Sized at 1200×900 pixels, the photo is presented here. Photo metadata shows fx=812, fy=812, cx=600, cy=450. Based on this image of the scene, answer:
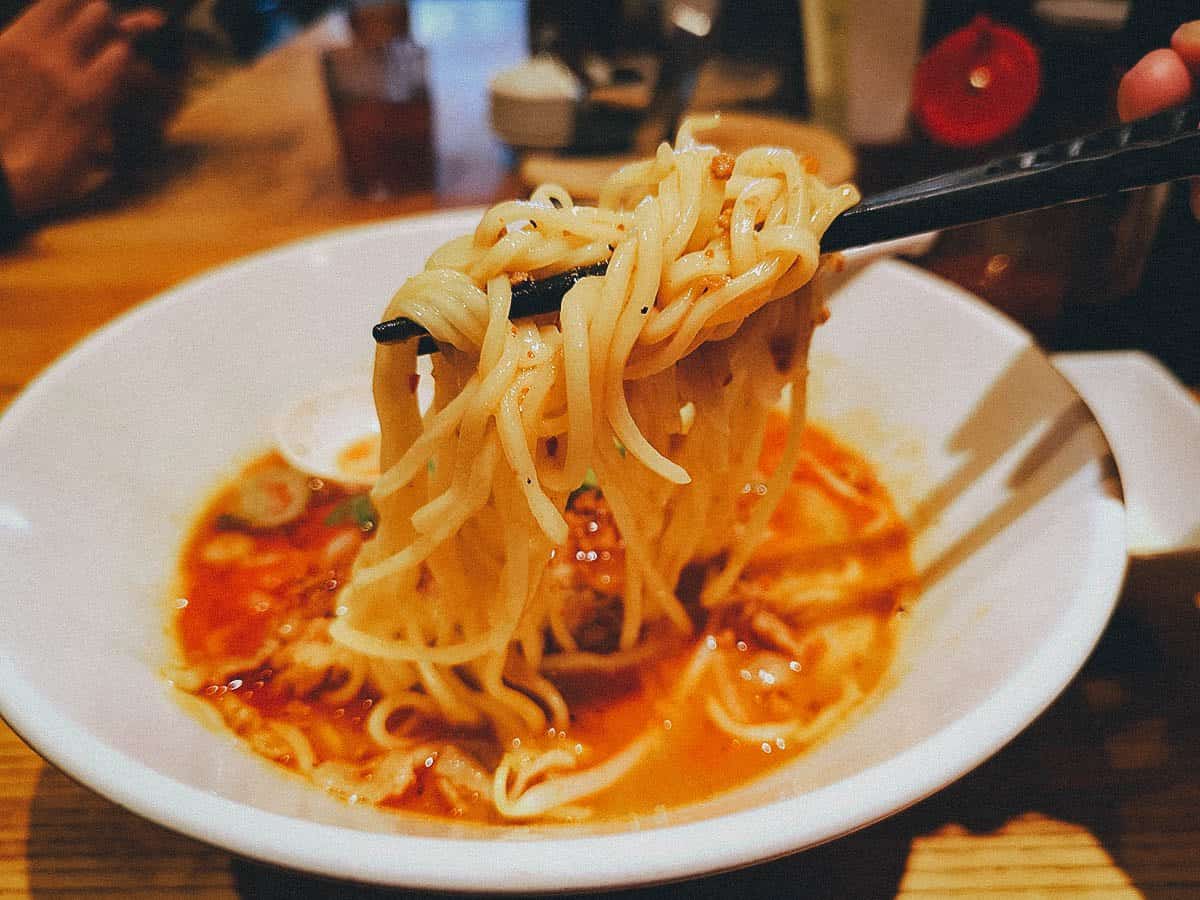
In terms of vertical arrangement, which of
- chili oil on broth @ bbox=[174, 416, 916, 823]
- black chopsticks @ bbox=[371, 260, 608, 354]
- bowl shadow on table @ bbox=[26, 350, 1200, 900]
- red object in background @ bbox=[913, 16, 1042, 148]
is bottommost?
chili oil on broth @ bbox=[174, 416, 916, 823]

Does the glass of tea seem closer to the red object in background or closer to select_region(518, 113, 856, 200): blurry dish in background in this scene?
select_region(518, 113, 856, 200): blurry dish in background

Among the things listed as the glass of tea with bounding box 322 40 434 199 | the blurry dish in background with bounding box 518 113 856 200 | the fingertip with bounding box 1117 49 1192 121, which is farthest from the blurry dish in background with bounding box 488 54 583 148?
the fingertip with bounding box 1117 49 1192 121

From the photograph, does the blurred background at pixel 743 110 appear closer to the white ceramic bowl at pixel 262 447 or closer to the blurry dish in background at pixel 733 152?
the blurry dish in background at pixel 733 152

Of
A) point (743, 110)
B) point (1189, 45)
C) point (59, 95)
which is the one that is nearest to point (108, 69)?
point (59, 95)

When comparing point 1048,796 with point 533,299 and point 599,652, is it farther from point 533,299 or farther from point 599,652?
point 533,299

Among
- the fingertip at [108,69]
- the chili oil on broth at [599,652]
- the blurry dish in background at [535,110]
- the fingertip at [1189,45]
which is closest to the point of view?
the chili oil on broth at [599,652]

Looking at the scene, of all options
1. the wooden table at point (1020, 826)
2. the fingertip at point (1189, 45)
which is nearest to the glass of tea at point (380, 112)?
the wooden table at point (1020, 826)
